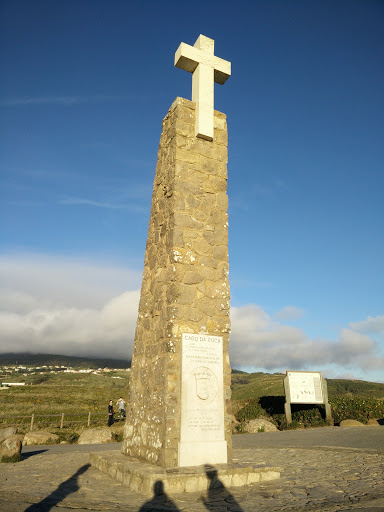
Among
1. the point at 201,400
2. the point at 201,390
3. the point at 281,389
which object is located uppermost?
the point at 281,389

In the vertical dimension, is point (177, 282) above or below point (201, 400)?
above

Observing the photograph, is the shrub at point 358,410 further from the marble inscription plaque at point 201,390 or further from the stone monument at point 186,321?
the marble inscription plaque at point 201,390

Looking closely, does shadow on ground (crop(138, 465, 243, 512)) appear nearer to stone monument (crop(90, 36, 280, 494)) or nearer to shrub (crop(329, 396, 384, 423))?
stone monument (crop(90, 36, 280, 494))

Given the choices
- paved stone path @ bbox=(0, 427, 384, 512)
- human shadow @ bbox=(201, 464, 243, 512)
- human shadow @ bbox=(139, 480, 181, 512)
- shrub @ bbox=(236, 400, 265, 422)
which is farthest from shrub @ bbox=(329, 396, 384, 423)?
human shadow @ bbox=(139, 480, 181, 512)

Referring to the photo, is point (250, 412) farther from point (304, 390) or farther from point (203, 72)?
point (203, 72)

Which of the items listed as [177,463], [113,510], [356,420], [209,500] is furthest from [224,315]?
[356,420]

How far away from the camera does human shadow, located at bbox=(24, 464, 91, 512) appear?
4430mm

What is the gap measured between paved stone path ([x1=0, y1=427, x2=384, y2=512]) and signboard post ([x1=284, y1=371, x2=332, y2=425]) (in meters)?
6.67

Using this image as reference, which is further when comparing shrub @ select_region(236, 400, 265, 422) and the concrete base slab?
shrub @ select_region(236, 400, 265, 422)

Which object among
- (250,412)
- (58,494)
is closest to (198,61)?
(58,494)

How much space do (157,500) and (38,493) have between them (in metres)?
1.68

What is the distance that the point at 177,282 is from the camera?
20.7ft

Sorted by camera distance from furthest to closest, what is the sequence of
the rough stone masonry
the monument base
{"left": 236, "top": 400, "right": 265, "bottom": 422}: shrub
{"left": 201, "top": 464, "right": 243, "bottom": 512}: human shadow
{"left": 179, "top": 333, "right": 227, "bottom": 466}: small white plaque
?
{"left": 236, "top": 400, "right": 265, "bottom": 422}: shrub
the rough stone masonry
{"left": 179, "top": 333, "right": 227, "bottom": 466}: small white plaque
the monument base
{"left": 201, "top": 464, "right": 243, "bottom": 512}: human shadow

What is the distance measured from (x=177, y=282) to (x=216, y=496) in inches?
116
